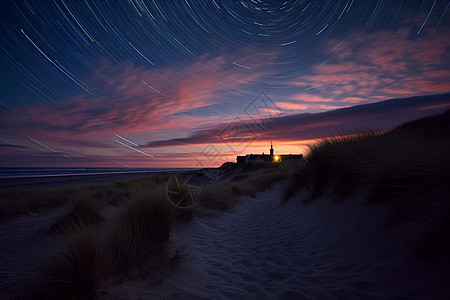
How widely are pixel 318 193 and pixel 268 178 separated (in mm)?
12074

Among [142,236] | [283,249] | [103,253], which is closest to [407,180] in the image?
[283,249]

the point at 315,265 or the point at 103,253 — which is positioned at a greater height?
the point at 103,253

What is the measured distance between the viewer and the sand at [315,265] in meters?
2.28

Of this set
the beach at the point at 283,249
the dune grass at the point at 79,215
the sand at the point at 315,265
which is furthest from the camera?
the dune grass at the point at 79,215

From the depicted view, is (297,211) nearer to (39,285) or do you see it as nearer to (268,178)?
(39,285)

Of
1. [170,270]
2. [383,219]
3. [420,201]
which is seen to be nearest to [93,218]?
[170,270]

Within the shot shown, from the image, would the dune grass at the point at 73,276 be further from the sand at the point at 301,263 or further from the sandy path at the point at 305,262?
the sandy path at the point at 305,262

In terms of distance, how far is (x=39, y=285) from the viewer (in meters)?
2.10

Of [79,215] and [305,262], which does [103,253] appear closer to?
[305,262]

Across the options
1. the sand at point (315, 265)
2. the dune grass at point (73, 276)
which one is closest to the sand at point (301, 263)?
the sand at point (315, 265)

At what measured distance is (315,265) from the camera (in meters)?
3.34

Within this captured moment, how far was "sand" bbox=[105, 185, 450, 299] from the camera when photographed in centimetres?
228

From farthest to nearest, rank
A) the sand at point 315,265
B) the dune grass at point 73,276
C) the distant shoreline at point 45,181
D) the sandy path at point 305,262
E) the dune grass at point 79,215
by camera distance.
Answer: the distant shoreline at point 45,181, the dune grass at point 79,215, the sandy path at point 305,262, the sand at point 315,265, the dune grass at point 73,276

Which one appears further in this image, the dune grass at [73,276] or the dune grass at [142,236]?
the dune grass at [142,236]
